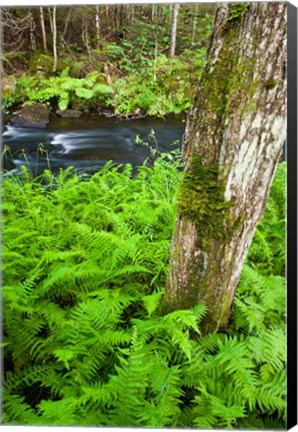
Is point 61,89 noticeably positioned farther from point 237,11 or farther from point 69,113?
point 237,11

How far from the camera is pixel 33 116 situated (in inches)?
76.8

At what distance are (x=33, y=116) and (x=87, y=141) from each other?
35 cm

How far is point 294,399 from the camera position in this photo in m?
1.70

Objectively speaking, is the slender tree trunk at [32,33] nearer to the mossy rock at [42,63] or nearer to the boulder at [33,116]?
the mossy rock at [42,63]

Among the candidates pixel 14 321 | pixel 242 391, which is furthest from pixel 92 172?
pixel 242 391

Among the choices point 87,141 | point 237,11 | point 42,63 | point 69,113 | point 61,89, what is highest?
point 237,11

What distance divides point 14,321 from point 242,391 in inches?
42.1

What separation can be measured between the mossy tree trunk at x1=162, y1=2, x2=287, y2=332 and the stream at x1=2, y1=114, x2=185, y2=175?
17.6 inches

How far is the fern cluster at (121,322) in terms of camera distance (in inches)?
66.5

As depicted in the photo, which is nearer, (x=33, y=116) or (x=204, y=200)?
(x=204, y=200)

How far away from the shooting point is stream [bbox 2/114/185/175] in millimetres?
2027

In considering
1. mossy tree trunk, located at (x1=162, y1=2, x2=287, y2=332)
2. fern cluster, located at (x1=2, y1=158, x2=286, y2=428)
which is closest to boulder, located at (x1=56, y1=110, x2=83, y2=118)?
fern cluster, located at (x1=2, y1=158, x2=286, y2=428)

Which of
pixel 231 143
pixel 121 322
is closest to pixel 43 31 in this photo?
pixel 231 143

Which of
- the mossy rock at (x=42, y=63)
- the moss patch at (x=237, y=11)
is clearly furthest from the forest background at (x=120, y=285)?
the moss patch at (x=237, y=11)
